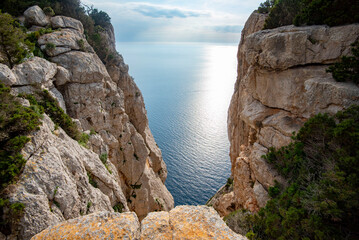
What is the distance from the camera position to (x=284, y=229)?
28.7 feet

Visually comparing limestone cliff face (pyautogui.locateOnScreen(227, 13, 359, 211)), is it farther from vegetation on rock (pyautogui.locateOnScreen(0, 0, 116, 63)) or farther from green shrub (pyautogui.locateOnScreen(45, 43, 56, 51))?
vegetation on rock (pyautogui.locateOnScreen(0, 0, 116, 63))

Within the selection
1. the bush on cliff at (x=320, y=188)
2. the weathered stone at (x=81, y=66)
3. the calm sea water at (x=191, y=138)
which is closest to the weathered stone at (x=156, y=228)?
the bush on cliff at (x=320, y=188)

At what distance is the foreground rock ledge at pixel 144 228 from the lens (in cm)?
541

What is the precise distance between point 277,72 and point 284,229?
38.1 ft

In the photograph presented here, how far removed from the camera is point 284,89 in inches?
582

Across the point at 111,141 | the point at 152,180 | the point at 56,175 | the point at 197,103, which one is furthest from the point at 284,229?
the point at 197,103

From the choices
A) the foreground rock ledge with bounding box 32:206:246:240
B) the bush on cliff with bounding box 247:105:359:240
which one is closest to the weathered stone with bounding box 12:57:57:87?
the foreground rock ledge with bounding box 32:206:246:240

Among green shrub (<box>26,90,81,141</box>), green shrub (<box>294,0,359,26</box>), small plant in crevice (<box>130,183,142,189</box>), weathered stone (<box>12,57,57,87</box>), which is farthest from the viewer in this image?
small plant in crevice (<box>130,183,142,189</box>)

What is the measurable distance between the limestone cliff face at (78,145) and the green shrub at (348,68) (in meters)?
16.7

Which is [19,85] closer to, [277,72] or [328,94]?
[277,72]

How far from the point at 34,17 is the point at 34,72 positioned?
1073 cm

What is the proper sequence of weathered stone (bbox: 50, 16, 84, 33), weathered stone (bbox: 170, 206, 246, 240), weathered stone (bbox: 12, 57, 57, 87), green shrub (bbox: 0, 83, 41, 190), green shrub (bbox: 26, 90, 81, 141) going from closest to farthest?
weathered stone (bbox: 170, 206, 246, 240), green shrub (bbox: 0, 83, 41, 190), weathered stone (bbox: 12, 57, 57, 87), green shrub (bbox: 26, 90, 81, 141), weathered stone (bbox: 50, 16, 84, 33)

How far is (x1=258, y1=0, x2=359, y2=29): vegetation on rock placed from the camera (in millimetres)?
12133

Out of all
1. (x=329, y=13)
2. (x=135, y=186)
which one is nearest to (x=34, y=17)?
A: (x=135, y=186)
